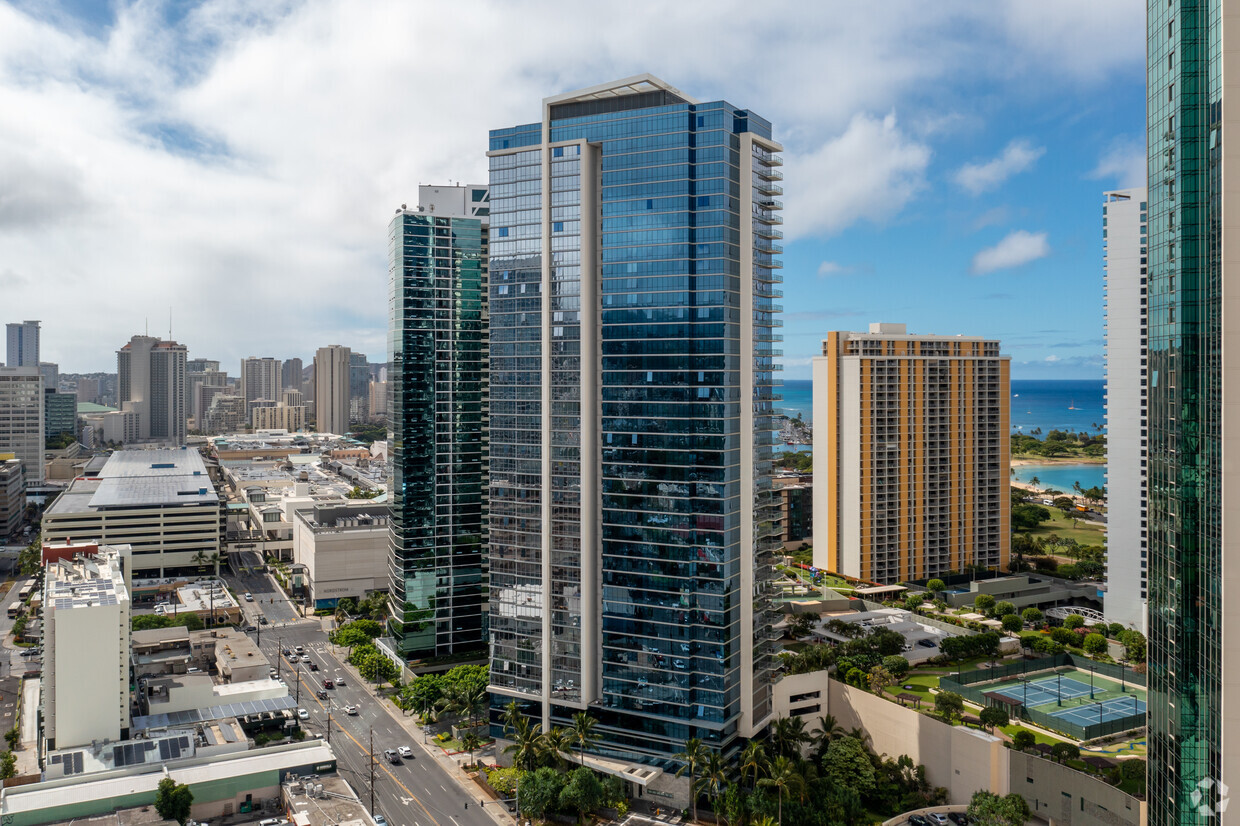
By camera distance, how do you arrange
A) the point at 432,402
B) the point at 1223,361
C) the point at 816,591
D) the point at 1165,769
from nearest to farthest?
the point at 1223,361 → the point at 1165,769 → the point at 432,402 → the point at 816,591

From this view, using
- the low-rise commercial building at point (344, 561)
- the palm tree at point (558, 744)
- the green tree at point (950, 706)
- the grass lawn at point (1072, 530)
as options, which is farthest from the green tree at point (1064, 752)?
the grass lawn at point (1072, 530)

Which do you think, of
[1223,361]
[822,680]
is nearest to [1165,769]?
[1223,361]

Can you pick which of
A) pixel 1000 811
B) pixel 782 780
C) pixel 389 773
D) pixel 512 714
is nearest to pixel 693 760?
pixel 782 780

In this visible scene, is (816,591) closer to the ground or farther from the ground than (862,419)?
closer to the ground

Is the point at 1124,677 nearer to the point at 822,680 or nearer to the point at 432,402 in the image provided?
the point at 822,680

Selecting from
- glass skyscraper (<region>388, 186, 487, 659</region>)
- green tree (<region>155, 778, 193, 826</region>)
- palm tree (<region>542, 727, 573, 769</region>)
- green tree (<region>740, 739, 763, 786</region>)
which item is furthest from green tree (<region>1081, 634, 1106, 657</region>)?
green tree (<region>155, 778, 193, 826</region>)
